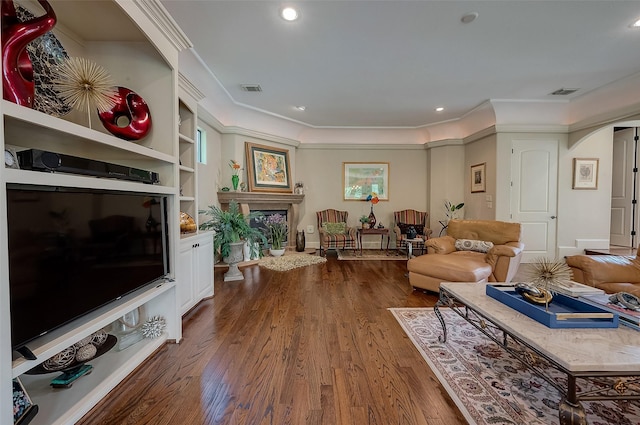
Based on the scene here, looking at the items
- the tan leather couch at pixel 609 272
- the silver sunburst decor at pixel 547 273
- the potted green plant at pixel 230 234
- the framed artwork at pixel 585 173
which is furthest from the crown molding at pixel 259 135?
the framed artwork at pixel 585 173

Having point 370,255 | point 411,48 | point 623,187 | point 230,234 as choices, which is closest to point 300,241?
point 370,255

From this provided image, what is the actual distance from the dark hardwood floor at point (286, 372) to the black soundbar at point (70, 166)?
131 cm

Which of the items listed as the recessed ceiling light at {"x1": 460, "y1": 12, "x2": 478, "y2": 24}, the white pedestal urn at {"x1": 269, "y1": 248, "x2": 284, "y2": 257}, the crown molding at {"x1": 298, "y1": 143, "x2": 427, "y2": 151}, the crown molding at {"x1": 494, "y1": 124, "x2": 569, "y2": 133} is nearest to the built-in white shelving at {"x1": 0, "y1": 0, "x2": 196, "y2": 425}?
the recessed ceiling light at {"x1": 460, "y1": 12, "x2": 478, "y2": 24}

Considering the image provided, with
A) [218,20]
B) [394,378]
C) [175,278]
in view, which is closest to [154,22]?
[218,20]

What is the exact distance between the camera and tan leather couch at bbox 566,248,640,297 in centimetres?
232

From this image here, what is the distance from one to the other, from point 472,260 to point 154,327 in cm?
335

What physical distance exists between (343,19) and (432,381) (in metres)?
3.12

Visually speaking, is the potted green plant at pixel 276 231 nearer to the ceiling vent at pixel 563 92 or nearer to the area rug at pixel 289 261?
the area rug at pixel 289 261

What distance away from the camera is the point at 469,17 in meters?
2.43

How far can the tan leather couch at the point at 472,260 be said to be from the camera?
2.94 m

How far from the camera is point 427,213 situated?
617 cm

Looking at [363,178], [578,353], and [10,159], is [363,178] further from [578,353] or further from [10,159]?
[10,159]

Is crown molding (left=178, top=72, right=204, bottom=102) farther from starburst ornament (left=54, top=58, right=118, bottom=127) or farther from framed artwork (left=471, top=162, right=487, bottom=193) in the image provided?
framed artwork (left=471, top=162, right=487, bottom=193)

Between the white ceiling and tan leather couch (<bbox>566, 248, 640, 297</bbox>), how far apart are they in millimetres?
2319
